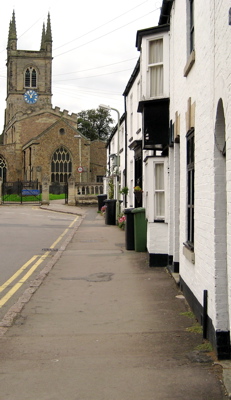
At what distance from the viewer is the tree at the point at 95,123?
97.0 meters

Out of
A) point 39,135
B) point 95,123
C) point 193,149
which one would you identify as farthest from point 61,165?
point 193,149

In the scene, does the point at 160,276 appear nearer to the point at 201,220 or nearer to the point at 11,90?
the point at 201,220

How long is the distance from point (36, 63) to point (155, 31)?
81.4 meters

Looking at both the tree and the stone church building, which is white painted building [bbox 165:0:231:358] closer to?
the stone church building

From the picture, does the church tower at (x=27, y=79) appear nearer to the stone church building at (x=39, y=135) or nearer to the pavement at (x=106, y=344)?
the stone church building at (x=39, y=135)

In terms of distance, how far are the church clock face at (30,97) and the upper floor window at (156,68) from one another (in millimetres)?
77134

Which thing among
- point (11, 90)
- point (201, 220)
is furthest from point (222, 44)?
point (11, 90)

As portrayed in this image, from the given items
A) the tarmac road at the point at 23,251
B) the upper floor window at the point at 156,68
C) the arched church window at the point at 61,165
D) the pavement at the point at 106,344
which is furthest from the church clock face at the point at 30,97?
the pavement at the point at 106,344

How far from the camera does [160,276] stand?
10438 mm

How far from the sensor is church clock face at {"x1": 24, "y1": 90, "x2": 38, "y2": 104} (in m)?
85.9

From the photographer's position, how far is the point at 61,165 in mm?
68625

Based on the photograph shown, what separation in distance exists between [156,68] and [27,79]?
8061 centimetres

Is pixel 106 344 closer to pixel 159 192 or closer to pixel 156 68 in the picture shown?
pixel 159 192

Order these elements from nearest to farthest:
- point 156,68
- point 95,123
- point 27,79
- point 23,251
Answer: point 156,68
point 23,251
point 27,79
point 95,123
